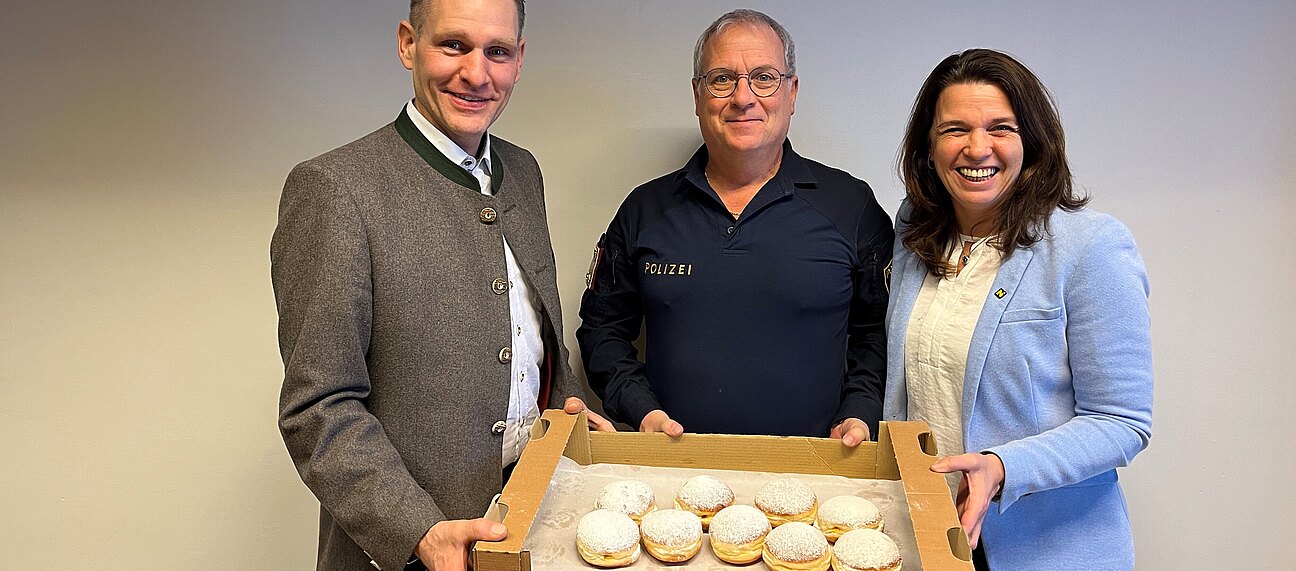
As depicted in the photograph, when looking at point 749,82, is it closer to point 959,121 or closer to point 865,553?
point 959,121

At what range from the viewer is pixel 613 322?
1890 mm

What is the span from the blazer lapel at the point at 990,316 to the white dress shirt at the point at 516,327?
67 centimetres

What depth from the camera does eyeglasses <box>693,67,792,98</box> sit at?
1.69 m

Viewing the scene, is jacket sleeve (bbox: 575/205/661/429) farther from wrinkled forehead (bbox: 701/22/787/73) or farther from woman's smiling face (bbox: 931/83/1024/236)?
woman's smiling face (bbox: 931/83/1024/236)

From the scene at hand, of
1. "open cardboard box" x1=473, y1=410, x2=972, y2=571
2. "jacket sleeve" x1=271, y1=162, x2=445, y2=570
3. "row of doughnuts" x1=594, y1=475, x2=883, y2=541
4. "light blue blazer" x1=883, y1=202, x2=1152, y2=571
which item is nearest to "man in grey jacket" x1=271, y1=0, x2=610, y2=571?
"jacket sleeve" x1=271, y1=162, x2=445, y2=570

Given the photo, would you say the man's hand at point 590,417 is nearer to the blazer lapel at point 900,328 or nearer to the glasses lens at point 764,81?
the blazer lapel at point 900,328

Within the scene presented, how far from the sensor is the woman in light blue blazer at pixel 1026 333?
1367mm

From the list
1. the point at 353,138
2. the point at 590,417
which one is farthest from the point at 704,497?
the point at 353,138

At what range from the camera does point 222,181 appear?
7.09 feet

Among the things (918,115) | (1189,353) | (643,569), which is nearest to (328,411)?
(643,569)

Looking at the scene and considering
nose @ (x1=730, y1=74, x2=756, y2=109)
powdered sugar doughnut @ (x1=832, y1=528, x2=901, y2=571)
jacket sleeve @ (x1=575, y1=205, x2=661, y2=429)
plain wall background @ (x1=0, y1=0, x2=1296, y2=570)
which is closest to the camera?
powdered sugar doughnut @ (x1=832, y1=528, x2=901, y2=571)

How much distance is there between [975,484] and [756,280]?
560 millimetres

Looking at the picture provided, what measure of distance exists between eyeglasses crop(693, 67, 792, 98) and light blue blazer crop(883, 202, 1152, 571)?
0.51m

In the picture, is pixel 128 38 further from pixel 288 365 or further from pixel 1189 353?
pixel 1189 353
